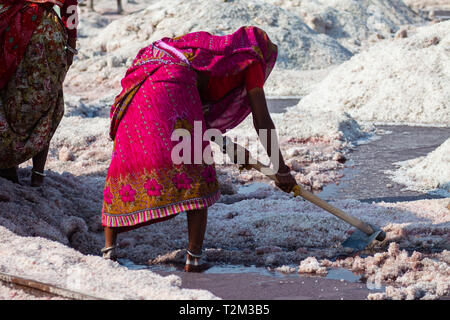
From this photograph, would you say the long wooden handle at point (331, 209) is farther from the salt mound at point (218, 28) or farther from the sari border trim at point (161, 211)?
the salt mound at point (218, 28)

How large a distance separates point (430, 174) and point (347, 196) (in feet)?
2.52

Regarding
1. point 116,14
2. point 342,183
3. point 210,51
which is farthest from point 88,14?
point 210,51

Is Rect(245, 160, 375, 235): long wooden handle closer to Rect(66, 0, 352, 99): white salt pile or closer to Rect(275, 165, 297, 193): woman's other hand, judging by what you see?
Rect(275, 165, 297, 193): woman's other hand

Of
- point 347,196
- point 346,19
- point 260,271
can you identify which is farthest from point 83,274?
point 346,19

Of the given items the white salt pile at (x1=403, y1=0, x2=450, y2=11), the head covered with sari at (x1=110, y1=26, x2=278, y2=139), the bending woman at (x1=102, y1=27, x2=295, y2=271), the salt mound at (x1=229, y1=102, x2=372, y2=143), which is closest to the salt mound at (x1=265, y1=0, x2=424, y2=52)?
the salt mound at (x1=229, y1=102, x2=372, y2=143)

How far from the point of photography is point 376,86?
9148 millimetres

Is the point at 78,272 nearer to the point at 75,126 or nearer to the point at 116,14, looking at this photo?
the point at 75,126

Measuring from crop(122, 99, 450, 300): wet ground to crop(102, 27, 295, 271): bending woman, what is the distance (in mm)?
190

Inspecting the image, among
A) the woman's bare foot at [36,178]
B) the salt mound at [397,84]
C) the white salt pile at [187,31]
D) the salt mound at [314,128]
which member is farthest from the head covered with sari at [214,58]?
the white salt pile at [187,31]

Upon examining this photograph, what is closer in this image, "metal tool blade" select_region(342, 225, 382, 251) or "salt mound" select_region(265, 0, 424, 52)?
"metal tool blade" select_region(342, 225, 382, 251)

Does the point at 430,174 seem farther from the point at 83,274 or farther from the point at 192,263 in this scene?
the point at 83,274

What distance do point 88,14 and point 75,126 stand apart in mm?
19518

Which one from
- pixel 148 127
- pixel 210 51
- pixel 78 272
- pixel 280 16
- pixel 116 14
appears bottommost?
pixel 116 14

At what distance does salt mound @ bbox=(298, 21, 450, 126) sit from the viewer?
8617mm
